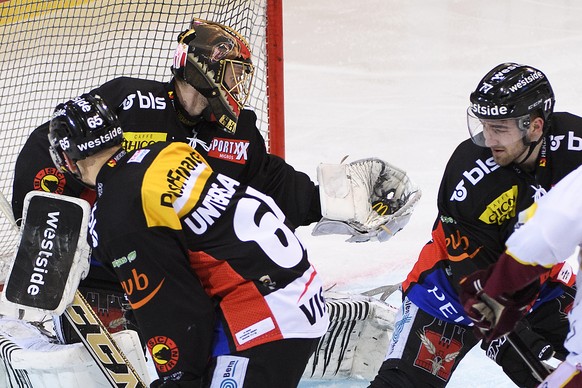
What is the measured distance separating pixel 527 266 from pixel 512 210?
73 centimetres

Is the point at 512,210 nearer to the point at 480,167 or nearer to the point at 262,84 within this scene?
the point at 480,167

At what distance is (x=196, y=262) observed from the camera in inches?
81.3

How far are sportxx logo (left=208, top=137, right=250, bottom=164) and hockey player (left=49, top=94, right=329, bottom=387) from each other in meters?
0.86

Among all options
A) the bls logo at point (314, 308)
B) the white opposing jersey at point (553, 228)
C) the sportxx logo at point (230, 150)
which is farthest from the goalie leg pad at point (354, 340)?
the white opposing jersey at point (553, 228)

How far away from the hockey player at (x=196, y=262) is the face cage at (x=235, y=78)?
2.43 ft

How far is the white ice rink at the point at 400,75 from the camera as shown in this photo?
4450mm

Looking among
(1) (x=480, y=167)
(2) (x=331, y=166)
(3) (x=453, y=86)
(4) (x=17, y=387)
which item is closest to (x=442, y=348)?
(1) (x=480, y=167)

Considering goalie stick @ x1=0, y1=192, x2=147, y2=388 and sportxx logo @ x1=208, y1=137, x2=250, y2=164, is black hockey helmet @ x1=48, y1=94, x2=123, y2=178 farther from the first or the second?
sportxx logo @ x1=208, y1=137, x2=250, y2=164

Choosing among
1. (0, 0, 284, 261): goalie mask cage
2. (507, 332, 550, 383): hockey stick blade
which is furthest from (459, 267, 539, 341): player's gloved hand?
(0, 0, 284, 261): goalie mask cage

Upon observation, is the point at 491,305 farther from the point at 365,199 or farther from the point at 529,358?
the point at 365,199

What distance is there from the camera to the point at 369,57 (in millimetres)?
5852

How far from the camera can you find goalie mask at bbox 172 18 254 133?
9.32ft

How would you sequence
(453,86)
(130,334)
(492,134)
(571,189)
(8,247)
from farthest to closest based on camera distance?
(453,86)
(8,247)
(130,334)
(492,134)
(571,189)

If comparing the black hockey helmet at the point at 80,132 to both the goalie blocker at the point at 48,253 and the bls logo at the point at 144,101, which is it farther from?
the bls logo at the point at 144,101
